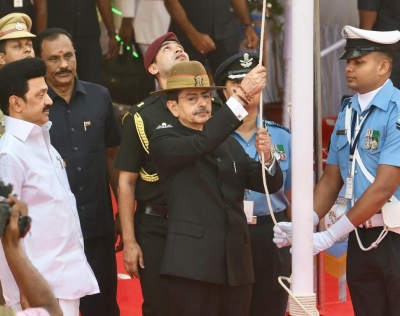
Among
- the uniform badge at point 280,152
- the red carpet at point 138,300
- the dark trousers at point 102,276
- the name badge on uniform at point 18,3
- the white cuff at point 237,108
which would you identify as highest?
the name badge on uniform at point 18,3

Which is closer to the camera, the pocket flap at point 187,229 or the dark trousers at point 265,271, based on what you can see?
the pocket flap at point 187,229

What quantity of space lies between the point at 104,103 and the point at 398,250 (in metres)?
1.77

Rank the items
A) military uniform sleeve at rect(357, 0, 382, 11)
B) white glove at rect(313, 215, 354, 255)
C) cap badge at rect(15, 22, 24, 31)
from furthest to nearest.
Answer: military uniform sleeve at rect(357, 0, 382, 11), cap badge at rect(15, 22, 24, 31), white glove at rect(313, 215, 354, 255)

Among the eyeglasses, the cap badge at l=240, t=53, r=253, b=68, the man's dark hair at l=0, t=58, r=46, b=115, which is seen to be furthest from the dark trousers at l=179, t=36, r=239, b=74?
the man's dark hair at l=0, t=58, r=46, b=115

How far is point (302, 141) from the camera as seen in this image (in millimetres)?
3994

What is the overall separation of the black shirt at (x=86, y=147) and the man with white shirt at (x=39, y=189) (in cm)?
72

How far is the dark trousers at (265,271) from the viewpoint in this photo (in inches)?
192

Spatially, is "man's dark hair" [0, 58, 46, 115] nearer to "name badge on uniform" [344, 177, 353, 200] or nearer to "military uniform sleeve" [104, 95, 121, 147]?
"military uniform sleeve" [104, 95, 121, 147]

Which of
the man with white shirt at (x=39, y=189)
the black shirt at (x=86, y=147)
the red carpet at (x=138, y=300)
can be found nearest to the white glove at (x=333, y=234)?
the man with white shirt at (x=39, y=189)

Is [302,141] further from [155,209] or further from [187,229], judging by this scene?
[155,209]

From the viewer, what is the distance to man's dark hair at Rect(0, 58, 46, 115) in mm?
4320

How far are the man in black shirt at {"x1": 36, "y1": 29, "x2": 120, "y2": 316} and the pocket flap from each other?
964mm

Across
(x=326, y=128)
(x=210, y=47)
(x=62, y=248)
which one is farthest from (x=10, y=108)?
(x=326, y=128)

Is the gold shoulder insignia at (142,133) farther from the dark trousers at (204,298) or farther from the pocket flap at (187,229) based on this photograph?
the dark trousers at (204,298)
